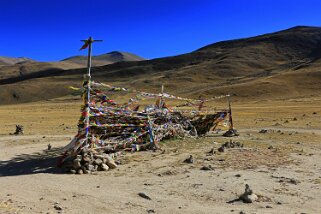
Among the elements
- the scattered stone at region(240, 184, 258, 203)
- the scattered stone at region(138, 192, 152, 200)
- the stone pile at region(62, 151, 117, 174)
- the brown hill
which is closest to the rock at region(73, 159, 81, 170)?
the stone pile at region(62, 151, 117, 174)

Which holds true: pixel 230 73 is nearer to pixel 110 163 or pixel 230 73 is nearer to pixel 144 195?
pixel 110 163

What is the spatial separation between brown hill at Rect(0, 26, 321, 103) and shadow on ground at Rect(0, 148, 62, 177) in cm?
5490

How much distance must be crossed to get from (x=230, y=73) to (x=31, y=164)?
10263 centimetres

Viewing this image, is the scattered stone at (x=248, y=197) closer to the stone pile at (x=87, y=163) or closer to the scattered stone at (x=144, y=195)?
the scattered stone at (x=144, y=195)

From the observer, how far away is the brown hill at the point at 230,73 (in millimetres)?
73500

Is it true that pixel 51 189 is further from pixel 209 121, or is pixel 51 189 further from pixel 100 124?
pixel 209 121

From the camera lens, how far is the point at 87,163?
10.6 m

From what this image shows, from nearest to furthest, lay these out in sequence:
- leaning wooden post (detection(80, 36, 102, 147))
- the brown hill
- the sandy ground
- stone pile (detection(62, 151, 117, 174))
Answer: the sandy ground → stone pile (detection(62, 151, 117, 174)) → leaning wooden post (detection(80, 36, 102, 147)) → the brown hill

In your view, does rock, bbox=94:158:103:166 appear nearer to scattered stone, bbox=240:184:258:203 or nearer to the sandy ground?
the sandy ground

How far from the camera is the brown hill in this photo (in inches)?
2894

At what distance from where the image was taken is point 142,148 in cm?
1432

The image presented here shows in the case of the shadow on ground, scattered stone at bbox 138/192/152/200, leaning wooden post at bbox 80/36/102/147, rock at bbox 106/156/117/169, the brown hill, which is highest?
the brown hill

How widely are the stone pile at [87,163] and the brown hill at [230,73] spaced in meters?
56.4

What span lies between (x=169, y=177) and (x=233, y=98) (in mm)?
57100
